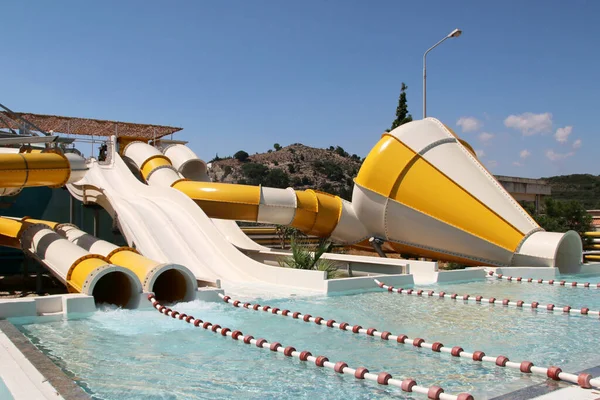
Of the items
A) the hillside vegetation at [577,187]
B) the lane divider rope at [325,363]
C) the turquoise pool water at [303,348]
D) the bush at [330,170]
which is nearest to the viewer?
the lane divider rope at [325,363]

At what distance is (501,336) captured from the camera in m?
7.11

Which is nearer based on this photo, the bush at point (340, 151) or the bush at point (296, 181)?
the bush at point (296, 181)

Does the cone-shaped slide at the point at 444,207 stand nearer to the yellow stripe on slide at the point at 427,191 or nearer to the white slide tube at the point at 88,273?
the yellow stripe on slide at the point at 427,191

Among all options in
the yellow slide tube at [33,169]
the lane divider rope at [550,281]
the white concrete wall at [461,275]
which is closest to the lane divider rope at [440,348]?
the white concrete wall at [461,275]

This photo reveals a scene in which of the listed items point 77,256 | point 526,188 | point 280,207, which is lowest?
point 77,256

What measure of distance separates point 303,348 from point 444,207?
815 centimetres

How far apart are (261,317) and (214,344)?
184cm

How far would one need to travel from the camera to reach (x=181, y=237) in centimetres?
1333

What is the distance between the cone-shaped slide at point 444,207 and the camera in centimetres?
1343

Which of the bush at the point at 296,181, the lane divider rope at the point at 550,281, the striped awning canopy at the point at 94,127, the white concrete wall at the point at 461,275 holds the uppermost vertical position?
the bush at the point at 296,181

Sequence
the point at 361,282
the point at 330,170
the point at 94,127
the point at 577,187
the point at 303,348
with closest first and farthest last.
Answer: the point at 303,348 < the point at 361,282 < the point at 94,127 < the point at 577,187 < the point at 330,170

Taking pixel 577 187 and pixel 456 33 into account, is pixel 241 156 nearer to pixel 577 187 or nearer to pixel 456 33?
pixel 577 187

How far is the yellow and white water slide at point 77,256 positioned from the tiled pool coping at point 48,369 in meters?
2.42

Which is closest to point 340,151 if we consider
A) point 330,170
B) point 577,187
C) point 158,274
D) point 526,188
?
point 330,170
